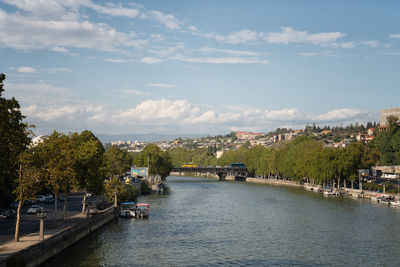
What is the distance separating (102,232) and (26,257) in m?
20.9

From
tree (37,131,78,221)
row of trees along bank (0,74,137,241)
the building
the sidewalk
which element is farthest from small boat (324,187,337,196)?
the building

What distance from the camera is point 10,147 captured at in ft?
108

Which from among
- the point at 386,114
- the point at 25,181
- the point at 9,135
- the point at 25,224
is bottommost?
the point at 25,224

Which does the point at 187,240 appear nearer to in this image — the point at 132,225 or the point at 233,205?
the point at 132,225

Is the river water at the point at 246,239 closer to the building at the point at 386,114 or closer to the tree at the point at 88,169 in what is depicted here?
the tree at the point at 88,169

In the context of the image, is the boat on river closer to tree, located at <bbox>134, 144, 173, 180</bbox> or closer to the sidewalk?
tree, located at <bbox>134, 144, 173, 180</bbox>

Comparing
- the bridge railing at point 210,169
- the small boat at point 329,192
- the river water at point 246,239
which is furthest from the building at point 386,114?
the river water at point 246,239

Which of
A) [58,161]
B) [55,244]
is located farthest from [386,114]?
[55,244]

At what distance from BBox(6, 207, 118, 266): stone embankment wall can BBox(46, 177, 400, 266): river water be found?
0.83m

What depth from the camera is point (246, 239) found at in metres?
50.3

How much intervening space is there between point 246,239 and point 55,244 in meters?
22.2

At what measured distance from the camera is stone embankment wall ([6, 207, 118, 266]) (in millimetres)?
31591

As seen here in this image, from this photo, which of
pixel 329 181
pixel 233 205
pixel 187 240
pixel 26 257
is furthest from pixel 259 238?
pixel 329 181

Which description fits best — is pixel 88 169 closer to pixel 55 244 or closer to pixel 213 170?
pixel 55 244
